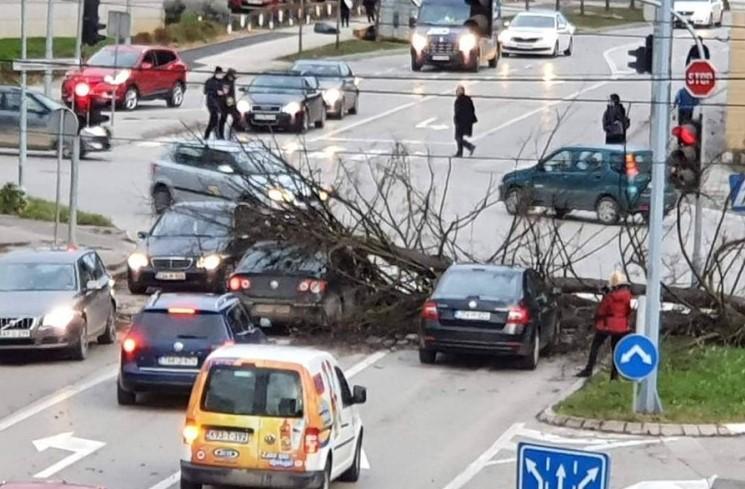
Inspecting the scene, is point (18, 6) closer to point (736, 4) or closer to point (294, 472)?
point (736, 4)

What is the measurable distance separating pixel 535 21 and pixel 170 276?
37078 millimetres

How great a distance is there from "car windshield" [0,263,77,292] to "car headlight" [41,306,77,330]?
25.1 inches

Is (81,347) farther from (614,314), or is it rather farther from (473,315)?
(614,314)

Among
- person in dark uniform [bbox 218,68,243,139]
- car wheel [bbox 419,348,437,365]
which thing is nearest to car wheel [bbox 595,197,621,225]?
person in dark uniform [bbox 218,68,243,139]

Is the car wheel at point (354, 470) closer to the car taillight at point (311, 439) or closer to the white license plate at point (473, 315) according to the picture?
the car taillight at point (311, 439)

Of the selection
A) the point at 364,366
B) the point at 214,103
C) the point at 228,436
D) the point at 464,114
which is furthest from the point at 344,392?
the point at 214,103

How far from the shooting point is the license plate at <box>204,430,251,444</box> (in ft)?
61.0

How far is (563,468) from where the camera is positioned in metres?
11.2

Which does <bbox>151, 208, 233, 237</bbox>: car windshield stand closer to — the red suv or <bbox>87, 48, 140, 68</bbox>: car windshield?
the red suv

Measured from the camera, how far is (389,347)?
1135 inches

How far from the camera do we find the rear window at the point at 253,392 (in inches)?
731

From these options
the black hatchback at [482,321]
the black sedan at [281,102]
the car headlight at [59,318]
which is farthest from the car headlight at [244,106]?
the car headlight at [59,318]

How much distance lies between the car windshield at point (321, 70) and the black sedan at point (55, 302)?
24.5 metres

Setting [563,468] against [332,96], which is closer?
[563,468]
